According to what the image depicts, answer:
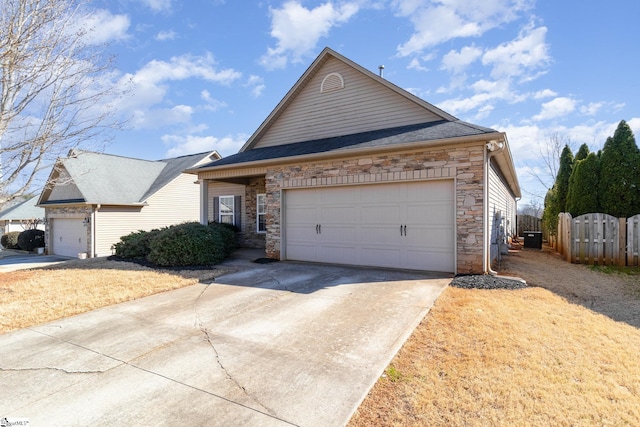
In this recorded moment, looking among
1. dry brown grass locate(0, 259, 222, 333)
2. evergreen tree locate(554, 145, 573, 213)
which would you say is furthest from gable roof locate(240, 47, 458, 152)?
evergreen tree locate(554, 145, 573, 213)

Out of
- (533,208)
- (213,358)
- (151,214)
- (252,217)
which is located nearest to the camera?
(213,358)

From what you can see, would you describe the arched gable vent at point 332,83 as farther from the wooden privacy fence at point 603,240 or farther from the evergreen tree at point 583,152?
the evergreen tree at point 583,152

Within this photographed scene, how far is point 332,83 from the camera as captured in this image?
11.3 meters

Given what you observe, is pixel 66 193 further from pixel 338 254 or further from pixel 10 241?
pixel 338 254

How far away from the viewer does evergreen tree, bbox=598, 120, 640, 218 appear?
33.3ft

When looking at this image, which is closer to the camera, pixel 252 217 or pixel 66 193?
pixel 252 217

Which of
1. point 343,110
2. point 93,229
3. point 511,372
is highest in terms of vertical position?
point 343,110

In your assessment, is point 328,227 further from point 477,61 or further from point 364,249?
point 477,61

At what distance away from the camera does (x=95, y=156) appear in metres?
18.6

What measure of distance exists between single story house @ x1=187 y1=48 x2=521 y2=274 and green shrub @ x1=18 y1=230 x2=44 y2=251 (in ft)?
49.1

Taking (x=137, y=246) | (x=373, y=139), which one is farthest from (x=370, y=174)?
(x=137, y=246)

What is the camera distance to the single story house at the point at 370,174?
294 inches

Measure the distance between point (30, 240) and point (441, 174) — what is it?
24.1 metres

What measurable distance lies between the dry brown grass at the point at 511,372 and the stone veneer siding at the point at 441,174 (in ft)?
7.96
